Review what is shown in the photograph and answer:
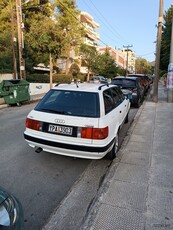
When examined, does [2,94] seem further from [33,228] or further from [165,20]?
[165,20]

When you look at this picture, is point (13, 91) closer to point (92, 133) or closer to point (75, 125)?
point (75, 125)

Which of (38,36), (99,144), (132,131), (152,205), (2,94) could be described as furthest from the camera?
(38,36)

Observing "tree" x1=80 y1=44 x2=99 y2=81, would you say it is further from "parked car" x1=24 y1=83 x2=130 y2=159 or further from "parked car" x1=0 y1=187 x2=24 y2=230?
"parked car" x1=0 y1=187 x2=24 y2=230

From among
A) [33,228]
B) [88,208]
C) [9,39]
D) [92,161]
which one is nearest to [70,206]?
[88,208]

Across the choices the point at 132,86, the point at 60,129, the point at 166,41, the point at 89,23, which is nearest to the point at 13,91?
the point at 132,86

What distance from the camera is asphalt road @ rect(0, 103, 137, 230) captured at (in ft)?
9.03

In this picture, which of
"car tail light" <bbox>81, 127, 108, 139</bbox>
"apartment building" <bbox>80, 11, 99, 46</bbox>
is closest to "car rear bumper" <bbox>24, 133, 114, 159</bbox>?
"car tail light" <bbox>81, 127, 108, 139</bbox>

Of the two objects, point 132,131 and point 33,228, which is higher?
point 132,131

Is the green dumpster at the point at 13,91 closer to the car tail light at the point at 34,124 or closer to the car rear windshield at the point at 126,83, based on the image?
the car rear windshield at the point at 126,83

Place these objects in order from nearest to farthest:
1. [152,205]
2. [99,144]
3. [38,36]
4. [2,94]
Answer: [152,205]
[99,144]
[2,94]
[38,36]

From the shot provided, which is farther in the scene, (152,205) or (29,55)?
(29,55)

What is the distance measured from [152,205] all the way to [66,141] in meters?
1.68

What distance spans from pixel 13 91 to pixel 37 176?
8.51 metres

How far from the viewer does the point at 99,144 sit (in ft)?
11.1
